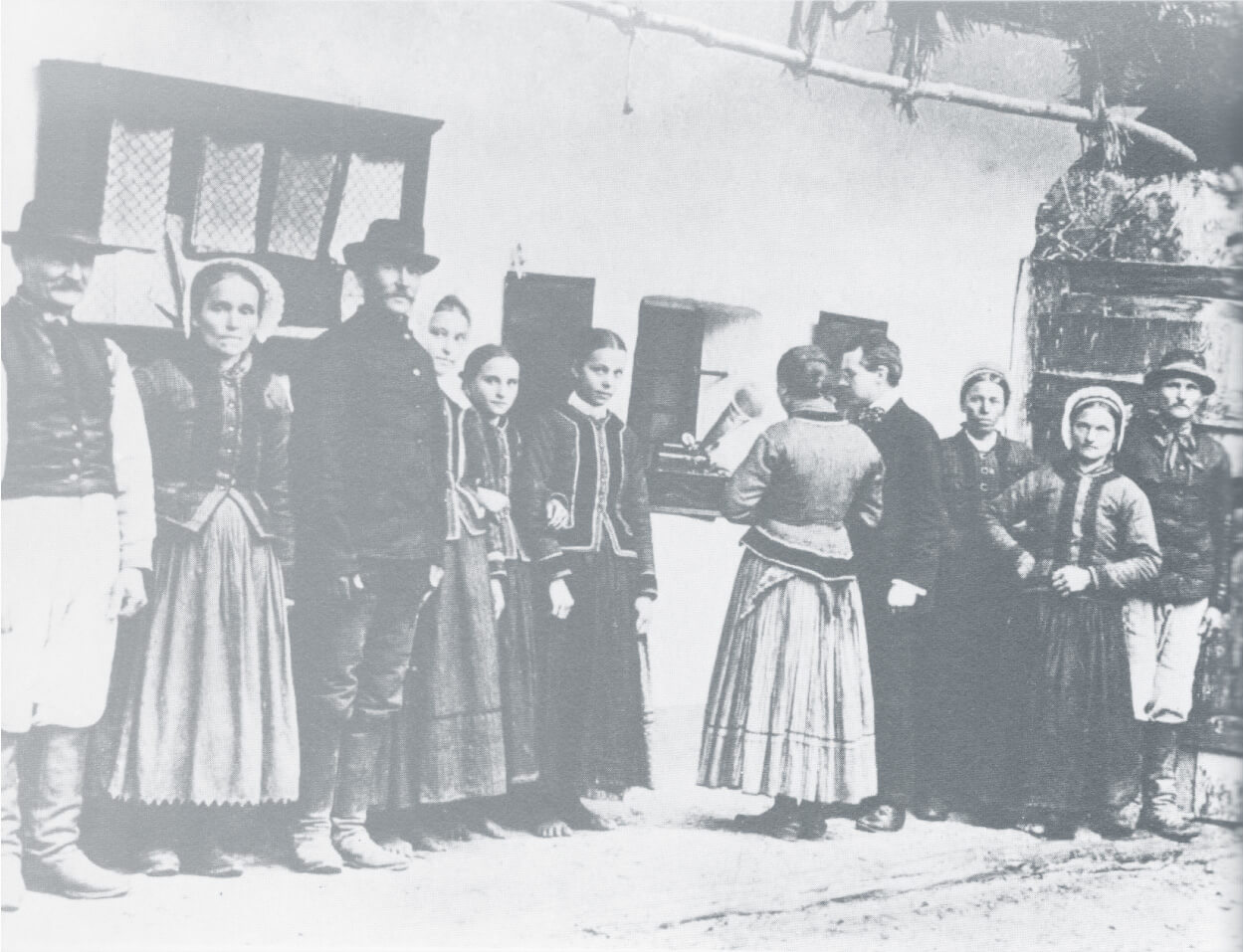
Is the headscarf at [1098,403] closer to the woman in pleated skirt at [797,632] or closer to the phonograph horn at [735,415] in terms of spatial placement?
the woman in pleated skirt at [797,632]

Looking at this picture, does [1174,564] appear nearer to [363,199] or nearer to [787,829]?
[787,829]

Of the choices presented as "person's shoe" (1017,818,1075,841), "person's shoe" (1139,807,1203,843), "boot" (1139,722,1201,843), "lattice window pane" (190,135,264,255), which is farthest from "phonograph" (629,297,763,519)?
"person's shoe" (1139,807,1203,843)

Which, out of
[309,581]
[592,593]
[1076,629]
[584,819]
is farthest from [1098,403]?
[309,581]

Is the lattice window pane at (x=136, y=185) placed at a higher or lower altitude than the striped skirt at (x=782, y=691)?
higher

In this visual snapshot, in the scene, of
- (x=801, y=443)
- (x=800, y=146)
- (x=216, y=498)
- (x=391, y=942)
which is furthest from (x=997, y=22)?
(x=391, y=942)

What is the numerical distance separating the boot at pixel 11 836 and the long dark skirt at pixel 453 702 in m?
0.81

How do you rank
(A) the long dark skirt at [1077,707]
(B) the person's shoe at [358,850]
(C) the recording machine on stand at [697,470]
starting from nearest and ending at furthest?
1. (B) the person's shoe at [358,850]
2. (C) the recording machine on stand at [697,470]
3. (A) the long dark skirt at [1077,707]

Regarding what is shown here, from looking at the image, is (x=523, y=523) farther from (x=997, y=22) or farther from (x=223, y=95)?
(x=997, y=22)

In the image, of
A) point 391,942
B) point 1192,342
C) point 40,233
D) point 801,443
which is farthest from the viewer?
point 1192,342

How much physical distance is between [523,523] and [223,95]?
1246 millimetres

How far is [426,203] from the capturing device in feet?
11.1

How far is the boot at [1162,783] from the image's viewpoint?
393cm

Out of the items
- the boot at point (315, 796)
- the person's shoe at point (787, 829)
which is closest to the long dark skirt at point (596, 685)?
the person's shoe at point (787, 829)

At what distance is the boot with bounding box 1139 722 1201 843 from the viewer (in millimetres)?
3932
